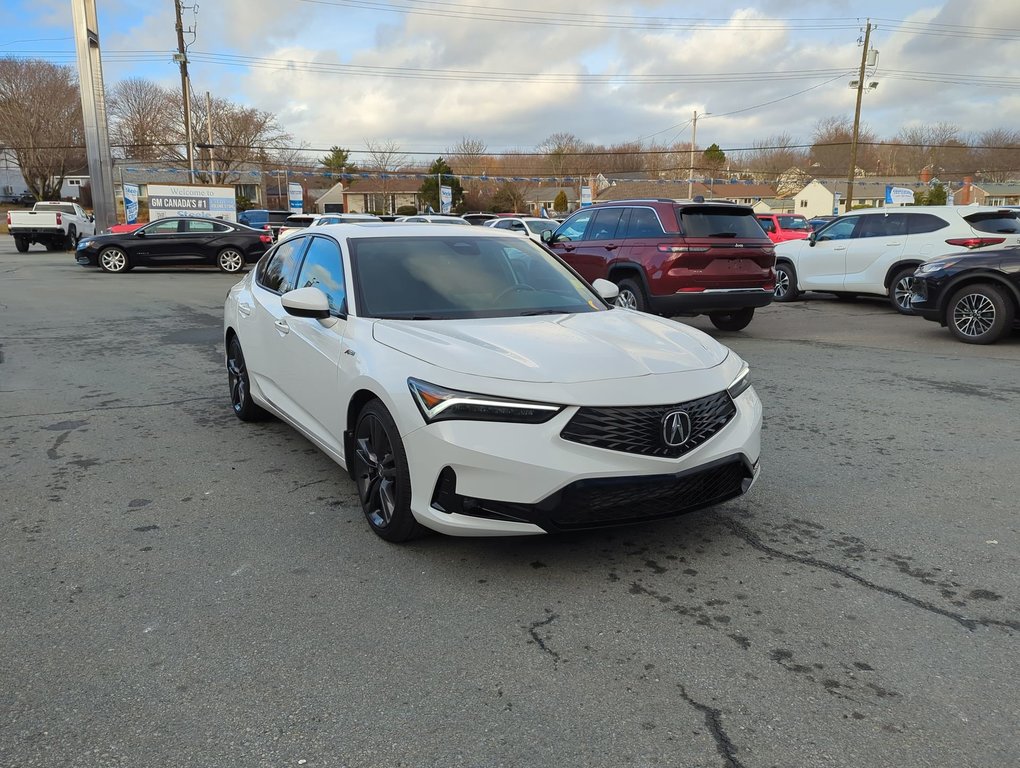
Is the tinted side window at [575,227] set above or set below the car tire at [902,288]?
above

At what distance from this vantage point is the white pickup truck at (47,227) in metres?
29.5

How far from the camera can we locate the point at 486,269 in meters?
4.79

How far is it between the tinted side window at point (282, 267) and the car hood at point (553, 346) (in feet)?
5.11

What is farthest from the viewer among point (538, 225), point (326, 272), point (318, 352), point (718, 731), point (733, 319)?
point (538, 225)

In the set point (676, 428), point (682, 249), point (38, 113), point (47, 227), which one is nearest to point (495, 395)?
point (676, 428)

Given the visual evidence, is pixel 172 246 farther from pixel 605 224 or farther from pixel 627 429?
pixel 627 429

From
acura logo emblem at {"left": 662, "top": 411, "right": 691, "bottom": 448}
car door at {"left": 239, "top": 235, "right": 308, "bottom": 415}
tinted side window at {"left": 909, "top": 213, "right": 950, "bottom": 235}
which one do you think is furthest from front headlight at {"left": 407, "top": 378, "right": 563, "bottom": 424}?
tinted side window at {"left": 909, "top": 213, "right": 950, "bottom": 235}

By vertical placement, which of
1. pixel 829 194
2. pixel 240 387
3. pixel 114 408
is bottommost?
pixel 114 408

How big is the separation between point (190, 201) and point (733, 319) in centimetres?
2667

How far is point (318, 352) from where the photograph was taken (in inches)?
174

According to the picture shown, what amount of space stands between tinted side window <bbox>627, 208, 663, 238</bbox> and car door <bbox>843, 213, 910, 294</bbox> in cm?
523

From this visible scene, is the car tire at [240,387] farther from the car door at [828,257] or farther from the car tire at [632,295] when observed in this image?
the car door at [828,257]

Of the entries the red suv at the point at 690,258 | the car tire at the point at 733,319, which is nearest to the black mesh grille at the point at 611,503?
the red suv at the point at 690,258

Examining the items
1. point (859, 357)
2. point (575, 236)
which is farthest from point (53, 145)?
point (859, 357)
